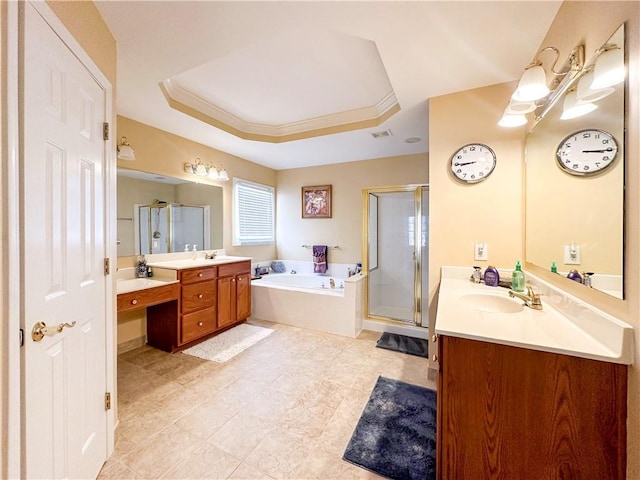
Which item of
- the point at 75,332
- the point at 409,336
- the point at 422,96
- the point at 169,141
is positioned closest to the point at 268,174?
the point at 169,141

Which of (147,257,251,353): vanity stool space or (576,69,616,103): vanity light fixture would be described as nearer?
(576,69,616,103): vanity light fixture

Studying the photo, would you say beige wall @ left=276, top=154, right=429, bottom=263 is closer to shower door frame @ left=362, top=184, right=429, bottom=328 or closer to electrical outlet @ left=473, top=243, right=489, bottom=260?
shower door frame @ left=362, top=184, right=429, bottom=328

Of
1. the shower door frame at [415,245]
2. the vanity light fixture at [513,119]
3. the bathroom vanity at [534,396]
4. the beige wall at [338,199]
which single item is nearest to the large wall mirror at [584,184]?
the vanity light fixture at [513,119]

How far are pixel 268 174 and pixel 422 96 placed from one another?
2964 mm

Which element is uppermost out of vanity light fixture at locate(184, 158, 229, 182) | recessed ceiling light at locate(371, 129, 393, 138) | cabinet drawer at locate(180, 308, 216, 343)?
recessed ceiling light at locate(371, 129, 393, 138)

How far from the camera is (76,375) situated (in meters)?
1.14

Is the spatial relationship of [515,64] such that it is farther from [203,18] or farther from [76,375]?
[76,375]

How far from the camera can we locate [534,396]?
3.03 ft

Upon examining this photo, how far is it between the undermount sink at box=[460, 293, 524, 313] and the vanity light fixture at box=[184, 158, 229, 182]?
3165 mm

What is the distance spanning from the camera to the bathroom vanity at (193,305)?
261 centimetres

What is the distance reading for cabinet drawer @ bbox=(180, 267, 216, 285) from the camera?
104 inches

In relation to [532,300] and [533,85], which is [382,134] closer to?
[533,85]

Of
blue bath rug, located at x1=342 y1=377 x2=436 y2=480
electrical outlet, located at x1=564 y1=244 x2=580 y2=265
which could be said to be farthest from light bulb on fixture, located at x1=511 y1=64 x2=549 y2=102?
blue bath rug, located at x1=342 y1=377 x2=436 y2=480

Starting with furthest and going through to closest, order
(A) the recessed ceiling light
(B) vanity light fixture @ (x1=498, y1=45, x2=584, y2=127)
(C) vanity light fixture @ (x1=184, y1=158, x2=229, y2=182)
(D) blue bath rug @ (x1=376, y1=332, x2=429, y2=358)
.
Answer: (C) vanity light fixture @ (x1=184, y1=158, x2=229, y2=182), (A) the recessed ceiling light, (D) blue bath rug @ (x1=376, y1=332, x2=429, y2=358), (B) vanity light fixture @ (x1=498, y1=45, x2=584, y2=127)
